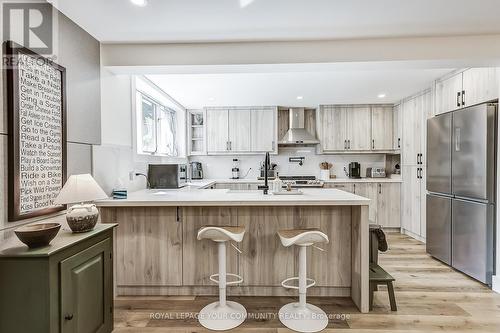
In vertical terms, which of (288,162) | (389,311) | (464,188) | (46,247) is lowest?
→ (389,311)

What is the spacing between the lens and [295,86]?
12.8 feet

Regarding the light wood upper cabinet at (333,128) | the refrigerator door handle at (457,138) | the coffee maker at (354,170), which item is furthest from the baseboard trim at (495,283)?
the light wood upper cabinet at (333,128)

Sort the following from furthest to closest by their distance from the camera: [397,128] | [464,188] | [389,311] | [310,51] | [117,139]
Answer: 1. [397,128]
2. [464,188]
3. [117,139]
4. [310,51]
5. [389,311]

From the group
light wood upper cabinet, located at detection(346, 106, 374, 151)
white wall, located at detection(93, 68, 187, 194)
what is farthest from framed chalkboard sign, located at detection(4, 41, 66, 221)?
light wood upper cabinet, located at detection(346, 106, 374, 151)

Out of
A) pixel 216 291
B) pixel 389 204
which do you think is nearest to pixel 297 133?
pixel 389 204

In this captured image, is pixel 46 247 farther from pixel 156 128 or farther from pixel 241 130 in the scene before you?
pixel 241 130

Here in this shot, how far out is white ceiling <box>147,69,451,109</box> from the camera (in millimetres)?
3402

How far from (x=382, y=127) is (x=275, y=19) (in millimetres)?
3819

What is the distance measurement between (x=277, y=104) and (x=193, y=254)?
3450 millimetres

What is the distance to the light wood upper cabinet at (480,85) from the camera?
2.69 m

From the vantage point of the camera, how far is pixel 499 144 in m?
2.61

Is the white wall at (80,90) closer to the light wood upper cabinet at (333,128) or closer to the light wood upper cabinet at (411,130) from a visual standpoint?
the light wood upper cabinet at (333,128)

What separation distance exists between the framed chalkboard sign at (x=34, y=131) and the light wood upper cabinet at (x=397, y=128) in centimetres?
507

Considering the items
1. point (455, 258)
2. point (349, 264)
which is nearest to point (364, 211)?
point (349, 264)
